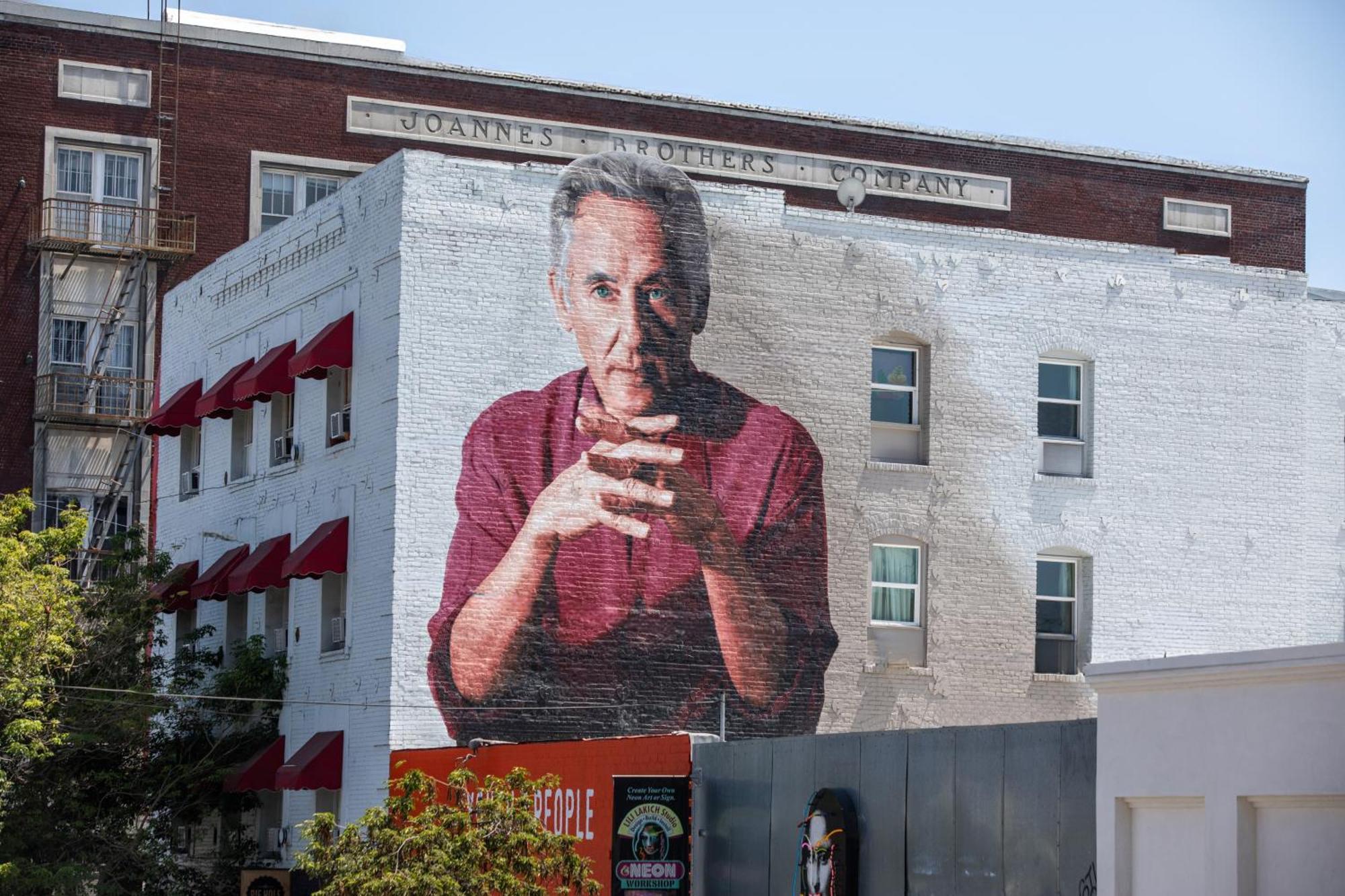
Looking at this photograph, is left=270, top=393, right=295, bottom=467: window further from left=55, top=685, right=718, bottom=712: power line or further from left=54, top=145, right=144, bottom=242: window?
left=54, top=145, right=144, bottom=242: window

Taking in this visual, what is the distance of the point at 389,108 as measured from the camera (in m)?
51.0

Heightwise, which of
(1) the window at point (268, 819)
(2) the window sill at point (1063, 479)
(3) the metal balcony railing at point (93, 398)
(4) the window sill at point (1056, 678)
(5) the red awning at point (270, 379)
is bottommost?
(1) the window at point (268, 819)

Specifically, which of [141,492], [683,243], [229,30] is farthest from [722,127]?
[683,243]

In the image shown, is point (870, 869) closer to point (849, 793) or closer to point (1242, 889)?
point (849, 793)

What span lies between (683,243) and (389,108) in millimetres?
21449

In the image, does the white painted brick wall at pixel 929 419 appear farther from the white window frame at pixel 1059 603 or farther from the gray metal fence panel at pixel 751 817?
the gray metal fence panel at pixel 751 817

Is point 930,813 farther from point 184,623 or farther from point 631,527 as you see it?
point 184,623

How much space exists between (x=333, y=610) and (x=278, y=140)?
870 inches

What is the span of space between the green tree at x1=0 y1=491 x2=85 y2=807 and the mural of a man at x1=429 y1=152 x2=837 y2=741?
596 centimetres

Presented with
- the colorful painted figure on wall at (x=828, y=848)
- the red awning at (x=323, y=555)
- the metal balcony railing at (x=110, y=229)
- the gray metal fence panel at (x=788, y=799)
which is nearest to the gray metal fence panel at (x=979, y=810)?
the colorful painted figure on wall at (x=828, y=848)

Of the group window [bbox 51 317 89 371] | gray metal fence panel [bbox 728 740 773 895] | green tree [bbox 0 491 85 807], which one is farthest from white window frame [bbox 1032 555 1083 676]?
window [bbox 51 317 89 371]

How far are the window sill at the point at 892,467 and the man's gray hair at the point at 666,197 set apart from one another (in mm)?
3601

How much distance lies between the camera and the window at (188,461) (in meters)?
38.1

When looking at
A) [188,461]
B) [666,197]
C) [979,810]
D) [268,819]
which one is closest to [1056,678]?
[666,197]
